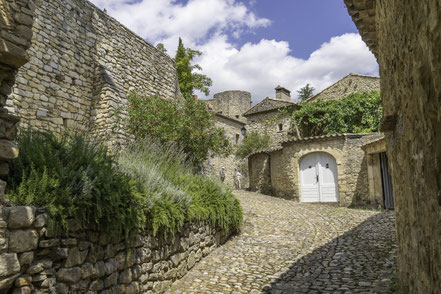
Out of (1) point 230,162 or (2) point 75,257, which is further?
(1) point 230,162

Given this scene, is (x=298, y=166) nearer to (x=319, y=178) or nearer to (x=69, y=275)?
(x=319, y=178)

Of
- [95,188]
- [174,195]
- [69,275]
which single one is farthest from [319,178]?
[69,275]

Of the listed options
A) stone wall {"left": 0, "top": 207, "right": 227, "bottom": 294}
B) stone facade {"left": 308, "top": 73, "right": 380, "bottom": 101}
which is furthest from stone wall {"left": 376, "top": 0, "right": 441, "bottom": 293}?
stone facade {"left": 308, "top": 73, "right": 380, "bottom": 101}

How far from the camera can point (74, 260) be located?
11.1ft

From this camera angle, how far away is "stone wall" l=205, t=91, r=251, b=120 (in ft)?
115

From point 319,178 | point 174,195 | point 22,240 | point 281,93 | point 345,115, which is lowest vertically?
point 22,240

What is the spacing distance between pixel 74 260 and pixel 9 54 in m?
2.11

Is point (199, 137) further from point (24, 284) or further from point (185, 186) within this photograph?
point (24, 284)

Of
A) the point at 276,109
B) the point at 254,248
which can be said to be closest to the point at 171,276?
the point at 254,248

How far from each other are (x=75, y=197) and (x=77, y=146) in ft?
3.42

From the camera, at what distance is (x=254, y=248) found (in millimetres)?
7039

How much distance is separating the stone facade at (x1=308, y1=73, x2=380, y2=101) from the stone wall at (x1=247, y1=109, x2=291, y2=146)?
307 cm

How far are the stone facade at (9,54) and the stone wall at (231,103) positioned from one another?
105ft

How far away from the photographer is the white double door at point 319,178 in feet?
47.4
